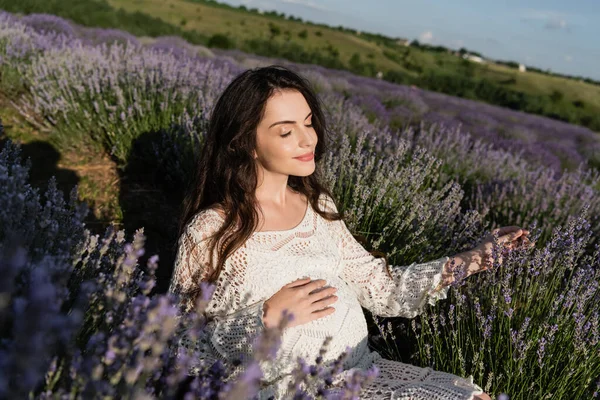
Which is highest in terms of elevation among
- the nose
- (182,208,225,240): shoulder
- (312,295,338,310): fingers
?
the nose

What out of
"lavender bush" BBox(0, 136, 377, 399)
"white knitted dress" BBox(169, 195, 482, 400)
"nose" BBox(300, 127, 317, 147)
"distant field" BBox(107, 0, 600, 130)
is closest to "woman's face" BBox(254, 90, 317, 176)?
"nose" BBox(300, 127, 317, 147)

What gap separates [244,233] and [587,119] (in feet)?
69.0

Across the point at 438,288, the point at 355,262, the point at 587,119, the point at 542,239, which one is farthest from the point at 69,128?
the point at 587,119

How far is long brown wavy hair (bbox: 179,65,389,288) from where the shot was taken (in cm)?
180

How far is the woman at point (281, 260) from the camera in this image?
1.65 meters

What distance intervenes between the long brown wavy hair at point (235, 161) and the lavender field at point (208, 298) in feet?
1.10

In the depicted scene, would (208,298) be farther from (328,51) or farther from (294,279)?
(328,51)

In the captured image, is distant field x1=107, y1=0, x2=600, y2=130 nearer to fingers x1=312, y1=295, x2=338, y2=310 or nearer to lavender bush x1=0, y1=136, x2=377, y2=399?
fingers x1=312, y1=295, x2=338, y2=310

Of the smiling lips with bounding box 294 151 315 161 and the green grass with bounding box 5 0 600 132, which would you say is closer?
the smiling lips with bounding box 294 151 315 161

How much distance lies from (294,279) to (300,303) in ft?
0.48

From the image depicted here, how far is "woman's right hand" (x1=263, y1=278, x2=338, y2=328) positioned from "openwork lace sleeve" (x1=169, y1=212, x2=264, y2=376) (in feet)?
0.14

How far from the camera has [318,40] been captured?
36.0 meters

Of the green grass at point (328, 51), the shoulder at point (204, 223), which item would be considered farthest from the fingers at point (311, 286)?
the green grass at point (328, 51)

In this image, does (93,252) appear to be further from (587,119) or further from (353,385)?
(587,119)
